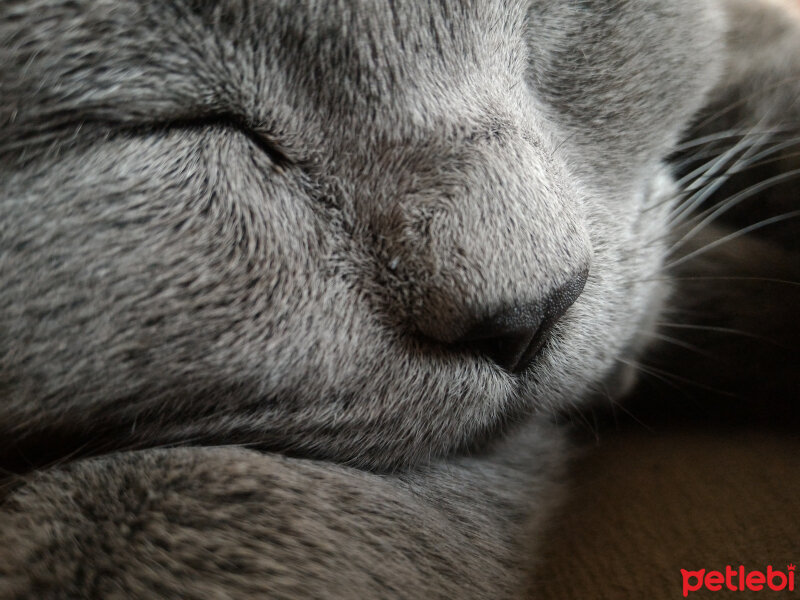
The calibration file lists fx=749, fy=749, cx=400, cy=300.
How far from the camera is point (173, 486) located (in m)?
0.44

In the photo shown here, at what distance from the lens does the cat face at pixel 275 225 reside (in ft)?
1.44

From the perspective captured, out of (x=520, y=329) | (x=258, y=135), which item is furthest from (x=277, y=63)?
(x=520, y=329)

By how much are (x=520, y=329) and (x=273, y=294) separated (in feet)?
0.54

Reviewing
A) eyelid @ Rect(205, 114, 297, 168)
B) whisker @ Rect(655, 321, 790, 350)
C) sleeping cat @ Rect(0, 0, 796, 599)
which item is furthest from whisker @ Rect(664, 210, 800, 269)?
eyelid @ Rect(205, 114, 297, 168)

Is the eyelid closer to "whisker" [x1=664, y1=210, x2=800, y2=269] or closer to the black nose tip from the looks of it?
the black nose tip

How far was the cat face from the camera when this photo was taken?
44 cm

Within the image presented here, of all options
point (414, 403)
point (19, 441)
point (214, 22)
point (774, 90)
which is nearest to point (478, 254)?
point (414, 403)

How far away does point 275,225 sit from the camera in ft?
1.60

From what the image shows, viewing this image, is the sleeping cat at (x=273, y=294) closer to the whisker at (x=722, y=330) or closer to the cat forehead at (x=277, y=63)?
the cat forehead at (x=277, y=63)

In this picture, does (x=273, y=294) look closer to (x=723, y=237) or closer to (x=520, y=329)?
(x=520, y=329)

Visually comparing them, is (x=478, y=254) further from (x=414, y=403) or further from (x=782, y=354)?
(x=782, y=354)
